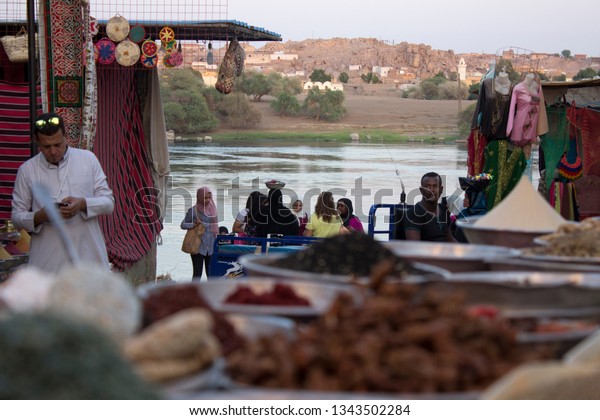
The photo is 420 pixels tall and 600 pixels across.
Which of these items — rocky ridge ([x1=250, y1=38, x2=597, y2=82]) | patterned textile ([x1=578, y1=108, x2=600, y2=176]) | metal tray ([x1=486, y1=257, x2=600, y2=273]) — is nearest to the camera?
metal tray ([x1=486, y1=257, x2=600, y2=273])

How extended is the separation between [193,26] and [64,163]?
356 centimetres

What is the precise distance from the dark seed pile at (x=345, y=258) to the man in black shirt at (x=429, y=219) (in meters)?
3.66

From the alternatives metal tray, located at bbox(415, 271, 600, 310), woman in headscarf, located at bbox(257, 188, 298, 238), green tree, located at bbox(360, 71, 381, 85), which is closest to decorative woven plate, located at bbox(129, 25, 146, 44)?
woman in headscarf, located at bbox(257, 188, 298, 238)

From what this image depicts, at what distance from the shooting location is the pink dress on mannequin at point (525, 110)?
8.62 metres

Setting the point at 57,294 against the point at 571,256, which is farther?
the point at 571,256

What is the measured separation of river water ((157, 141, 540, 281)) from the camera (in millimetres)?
13648

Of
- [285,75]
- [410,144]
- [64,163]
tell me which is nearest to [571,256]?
[64,163]

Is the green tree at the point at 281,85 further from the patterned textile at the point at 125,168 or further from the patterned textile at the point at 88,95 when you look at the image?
the patterned textile at the point at 88,95

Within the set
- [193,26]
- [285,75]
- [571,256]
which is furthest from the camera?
[285,75]

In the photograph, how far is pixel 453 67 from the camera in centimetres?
2092

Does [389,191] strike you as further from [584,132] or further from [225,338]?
[225,338]

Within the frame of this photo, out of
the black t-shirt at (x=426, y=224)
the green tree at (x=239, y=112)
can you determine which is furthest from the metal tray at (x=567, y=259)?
the green tree at (x=239, y=112)

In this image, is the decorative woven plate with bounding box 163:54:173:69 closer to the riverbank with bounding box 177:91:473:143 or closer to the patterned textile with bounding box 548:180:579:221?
the patterned textile with bounding box 548:180:579:221

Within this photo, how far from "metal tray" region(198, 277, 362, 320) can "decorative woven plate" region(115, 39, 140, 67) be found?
5.66 meters
